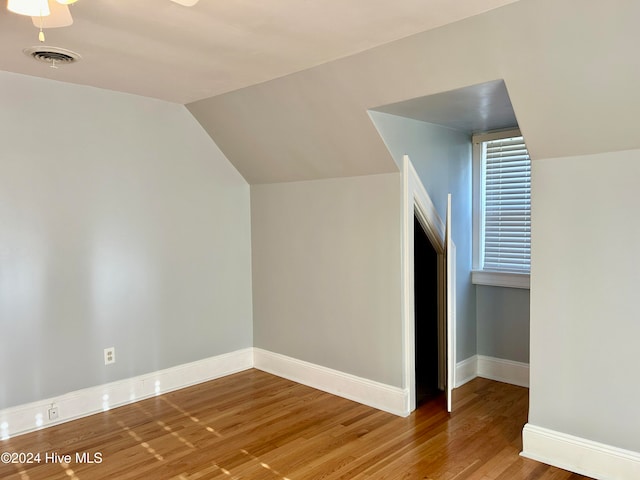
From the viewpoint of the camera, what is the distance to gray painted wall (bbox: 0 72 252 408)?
3119mm

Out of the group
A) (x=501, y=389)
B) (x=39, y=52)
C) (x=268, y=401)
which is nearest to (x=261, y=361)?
(x=268, y=401)

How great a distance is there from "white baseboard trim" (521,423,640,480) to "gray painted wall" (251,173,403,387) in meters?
0.94

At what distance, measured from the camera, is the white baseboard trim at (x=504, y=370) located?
386 cm

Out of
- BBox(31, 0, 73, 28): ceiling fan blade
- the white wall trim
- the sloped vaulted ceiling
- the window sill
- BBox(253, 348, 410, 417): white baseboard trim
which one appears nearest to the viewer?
BBox(31, 0, 73, 28): ceiling fan blade

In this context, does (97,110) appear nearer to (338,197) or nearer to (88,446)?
(338,197)

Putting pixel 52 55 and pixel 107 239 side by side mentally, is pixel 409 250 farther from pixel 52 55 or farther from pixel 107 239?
pixel 52 55

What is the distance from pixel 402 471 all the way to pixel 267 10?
2353mm

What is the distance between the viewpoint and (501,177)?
12.9 feet

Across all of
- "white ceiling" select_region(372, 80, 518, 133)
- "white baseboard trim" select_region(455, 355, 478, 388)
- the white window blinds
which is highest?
"white ceiling" select_region(372, 80, 518, 133)

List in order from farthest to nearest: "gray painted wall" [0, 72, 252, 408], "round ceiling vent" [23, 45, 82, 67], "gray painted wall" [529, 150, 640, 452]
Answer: "gray painted wall" [0, 72, 252, 408] < "round ceiling vent" [23, 45, 82, 67] < "gray painted wall" [529, 150, 640, 452]

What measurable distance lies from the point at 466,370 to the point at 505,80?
8.14 feet

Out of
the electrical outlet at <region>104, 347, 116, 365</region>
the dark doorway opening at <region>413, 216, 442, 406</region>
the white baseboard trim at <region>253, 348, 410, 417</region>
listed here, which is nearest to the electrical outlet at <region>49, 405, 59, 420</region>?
the electrical outlet at <region>104, 347, 116, 365</region>

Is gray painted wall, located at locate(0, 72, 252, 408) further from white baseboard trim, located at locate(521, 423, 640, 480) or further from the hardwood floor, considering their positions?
white baseboard trim, located at locate(521, 423, 640, 480)

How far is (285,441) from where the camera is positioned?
9.84 feet
